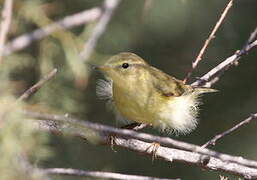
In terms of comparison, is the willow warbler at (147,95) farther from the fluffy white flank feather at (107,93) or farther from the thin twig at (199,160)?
the thin twig at (199,160)

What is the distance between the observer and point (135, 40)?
5.90m

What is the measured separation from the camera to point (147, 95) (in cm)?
455

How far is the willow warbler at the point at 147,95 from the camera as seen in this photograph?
435 centimetres

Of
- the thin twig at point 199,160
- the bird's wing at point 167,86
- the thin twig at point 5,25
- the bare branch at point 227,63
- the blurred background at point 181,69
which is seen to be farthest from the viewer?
the blurred background at point 181,69

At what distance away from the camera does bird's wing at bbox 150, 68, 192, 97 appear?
4734 mm

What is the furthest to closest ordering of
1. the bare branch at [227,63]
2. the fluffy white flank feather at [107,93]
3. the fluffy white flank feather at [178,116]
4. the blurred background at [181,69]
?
1. the blurred background at [181,69]
2. the fluffy white flank feather at [107,93]
3. the fluffy white flank feather at [178,116]
4. the bare branch at [227,63]

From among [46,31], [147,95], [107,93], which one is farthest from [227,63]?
[46,31]

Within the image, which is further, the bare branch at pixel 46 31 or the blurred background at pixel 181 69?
the blurred background at pixel 181 69

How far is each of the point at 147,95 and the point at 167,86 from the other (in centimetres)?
36

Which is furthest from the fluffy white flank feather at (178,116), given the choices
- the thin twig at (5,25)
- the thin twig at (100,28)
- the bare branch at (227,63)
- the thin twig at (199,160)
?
the thin twig at (5,25)

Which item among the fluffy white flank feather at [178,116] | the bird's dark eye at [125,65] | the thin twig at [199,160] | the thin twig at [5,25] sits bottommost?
the thin twig at [5,25]

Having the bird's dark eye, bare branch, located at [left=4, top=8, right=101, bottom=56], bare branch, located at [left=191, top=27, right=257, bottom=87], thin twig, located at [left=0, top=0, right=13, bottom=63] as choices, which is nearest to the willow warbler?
the bird's dark eye

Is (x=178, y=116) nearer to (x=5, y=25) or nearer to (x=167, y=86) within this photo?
(x=167, y=86)

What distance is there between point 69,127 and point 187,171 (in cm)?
341
